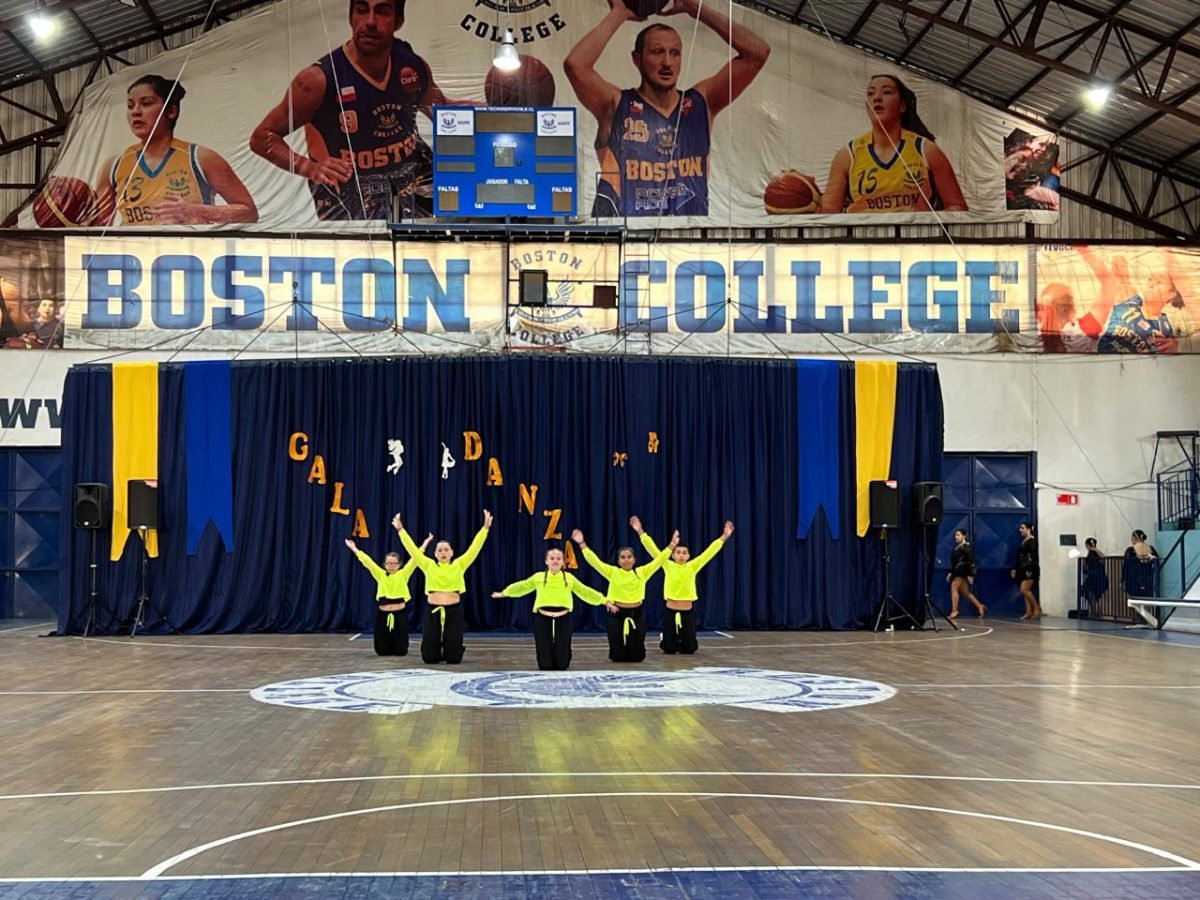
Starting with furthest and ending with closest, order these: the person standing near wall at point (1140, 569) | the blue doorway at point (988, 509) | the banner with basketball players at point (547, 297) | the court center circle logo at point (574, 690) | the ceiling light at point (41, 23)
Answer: the blue doorway at point (988, 509), the banner with basketball players at point (547, 297), the person standing near wall at point (1140, 569), the ceiling light at point (41, 23), the court center circle logo at point (574, 690)

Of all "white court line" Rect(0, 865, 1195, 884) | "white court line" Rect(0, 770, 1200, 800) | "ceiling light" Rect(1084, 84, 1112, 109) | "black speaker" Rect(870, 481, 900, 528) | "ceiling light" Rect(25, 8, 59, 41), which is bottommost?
"white court line" Rect(0, 770, 1200, 800)

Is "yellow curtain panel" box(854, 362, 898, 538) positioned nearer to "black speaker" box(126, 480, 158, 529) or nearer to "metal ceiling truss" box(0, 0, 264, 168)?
"black speaker" box(126, 480, 158, 529)

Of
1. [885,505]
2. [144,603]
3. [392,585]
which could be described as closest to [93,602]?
[144,603]

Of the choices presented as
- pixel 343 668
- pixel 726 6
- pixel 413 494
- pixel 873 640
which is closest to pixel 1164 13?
pixel 726 6

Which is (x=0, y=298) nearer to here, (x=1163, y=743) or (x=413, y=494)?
(x=413, y=494)

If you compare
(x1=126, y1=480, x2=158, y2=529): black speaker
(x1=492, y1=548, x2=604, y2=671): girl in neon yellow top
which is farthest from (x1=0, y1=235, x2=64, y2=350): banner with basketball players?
(x1=492, y1=548, x2=604, y2=671): girl in neon yellow top

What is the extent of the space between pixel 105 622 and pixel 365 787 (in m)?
10.3

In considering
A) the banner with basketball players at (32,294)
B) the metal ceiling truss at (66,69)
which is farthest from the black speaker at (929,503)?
the metal ceiling truss at (66,69)

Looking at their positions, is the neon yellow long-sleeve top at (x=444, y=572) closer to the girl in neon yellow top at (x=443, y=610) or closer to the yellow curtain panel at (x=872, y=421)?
the girl in neon yellow top at (x=443, y=610)

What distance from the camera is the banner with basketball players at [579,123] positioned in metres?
19.5

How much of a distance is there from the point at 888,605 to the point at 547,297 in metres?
6.50

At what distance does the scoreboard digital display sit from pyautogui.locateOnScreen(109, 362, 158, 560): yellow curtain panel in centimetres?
433

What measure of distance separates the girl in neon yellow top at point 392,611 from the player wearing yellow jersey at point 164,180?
28.5 feet

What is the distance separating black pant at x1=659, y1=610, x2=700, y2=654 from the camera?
12719 mm
